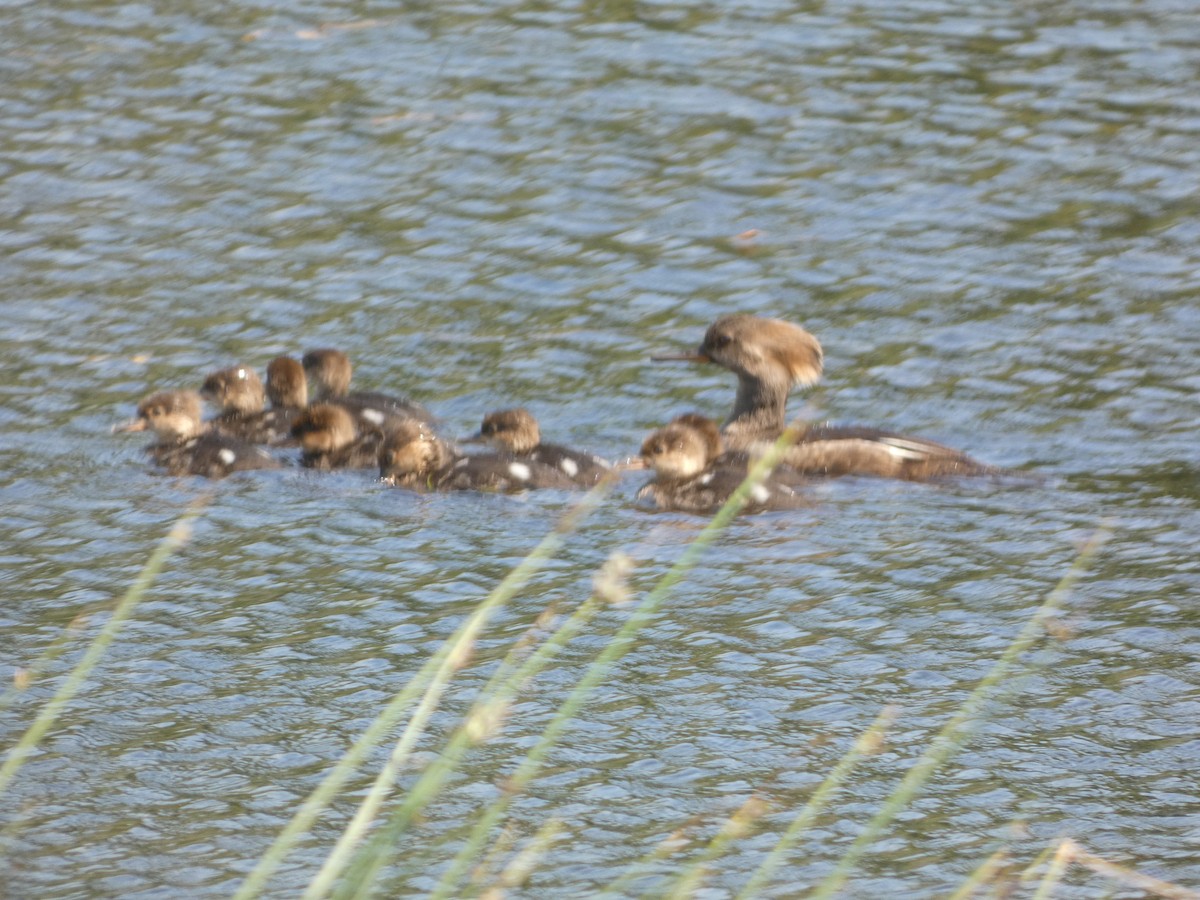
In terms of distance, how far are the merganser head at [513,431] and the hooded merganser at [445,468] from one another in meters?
0.09

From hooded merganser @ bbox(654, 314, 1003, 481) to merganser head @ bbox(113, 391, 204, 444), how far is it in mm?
1763

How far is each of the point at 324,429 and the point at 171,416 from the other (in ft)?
1.86

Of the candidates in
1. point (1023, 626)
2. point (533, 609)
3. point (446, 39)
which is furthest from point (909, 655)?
point (446, 39)

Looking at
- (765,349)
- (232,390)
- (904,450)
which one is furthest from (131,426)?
(904,450)

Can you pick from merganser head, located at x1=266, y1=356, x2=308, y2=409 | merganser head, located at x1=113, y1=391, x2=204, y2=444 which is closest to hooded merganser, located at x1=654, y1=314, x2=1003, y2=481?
merganser head, located at x1=266, y1=356, x2=308, y2=409

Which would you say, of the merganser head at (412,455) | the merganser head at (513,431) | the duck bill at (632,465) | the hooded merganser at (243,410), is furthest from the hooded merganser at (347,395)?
the duck bill at (632,465)

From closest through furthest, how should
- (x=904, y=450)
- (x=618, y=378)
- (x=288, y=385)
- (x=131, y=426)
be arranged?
(x=904, y=450) < (x=131, y=426) < (x=288, y=385) < (x=618, y=378)

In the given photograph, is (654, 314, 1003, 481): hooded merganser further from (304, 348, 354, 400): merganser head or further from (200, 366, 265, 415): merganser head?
(200, 366, 265, 415): merganser head

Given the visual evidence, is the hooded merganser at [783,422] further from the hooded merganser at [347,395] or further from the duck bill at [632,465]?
the hooded merganser at [347,395]

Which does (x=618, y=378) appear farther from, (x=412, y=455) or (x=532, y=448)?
(x=412, y=455)

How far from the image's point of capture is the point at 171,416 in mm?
A: 7797

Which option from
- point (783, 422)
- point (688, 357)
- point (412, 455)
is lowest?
point (783, 422)

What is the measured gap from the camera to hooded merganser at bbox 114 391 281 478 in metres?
7.70

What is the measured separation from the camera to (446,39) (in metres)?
12.6
